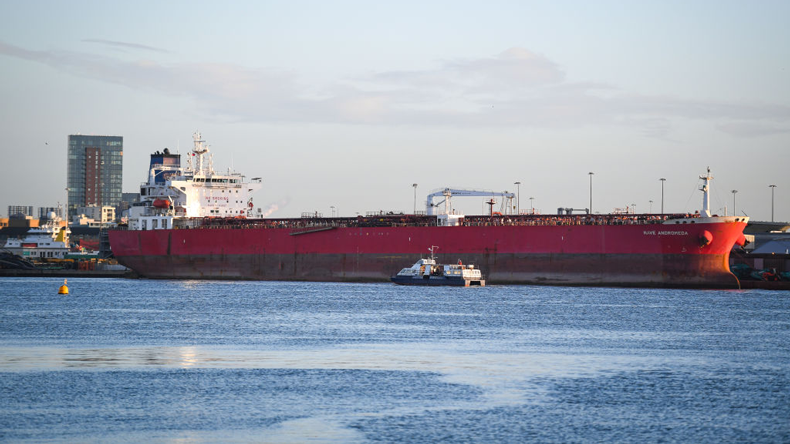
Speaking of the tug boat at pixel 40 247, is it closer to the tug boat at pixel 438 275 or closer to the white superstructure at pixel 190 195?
the white superstructure at pixel 190 195

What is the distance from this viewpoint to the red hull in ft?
135

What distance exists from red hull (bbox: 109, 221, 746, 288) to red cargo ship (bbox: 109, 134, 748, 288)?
0.17 ft

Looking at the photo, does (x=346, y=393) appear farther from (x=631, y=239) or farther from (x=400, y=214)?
(x=400, y=214)

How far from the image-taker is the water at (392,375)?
13.9 metres

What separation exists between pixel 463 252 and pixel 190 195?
66.9 ft

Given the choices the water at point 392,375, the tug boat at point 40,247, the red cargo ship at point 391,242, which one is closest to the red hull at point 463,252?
the red cargo ship at point 391,242

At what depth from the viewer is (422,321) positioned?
94.5 ft

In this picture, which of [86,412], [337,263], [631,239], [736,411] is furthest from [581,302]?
[86,412]

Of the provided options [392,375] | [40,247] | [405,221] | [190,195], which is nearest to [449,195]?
[405,221]

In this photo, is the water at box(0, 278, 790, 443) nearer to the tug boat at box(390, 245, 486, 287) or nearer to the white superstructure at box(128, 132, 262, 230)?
the tug boat at box(390, 245, 486, 287)

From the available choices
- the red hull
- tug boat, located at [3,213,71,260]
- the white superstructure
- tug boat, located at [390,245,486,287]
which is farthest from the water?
tug boat, located at [3,213,71,260]

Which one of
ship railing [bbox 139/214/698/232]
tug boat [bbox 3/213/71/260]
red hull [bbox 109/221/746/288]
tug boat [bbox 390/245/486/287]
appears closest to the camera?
red hull [bbox 109/221/746/288]

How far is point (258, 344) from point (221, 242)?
96.0ft

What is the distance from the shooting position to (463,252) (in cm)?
4591
